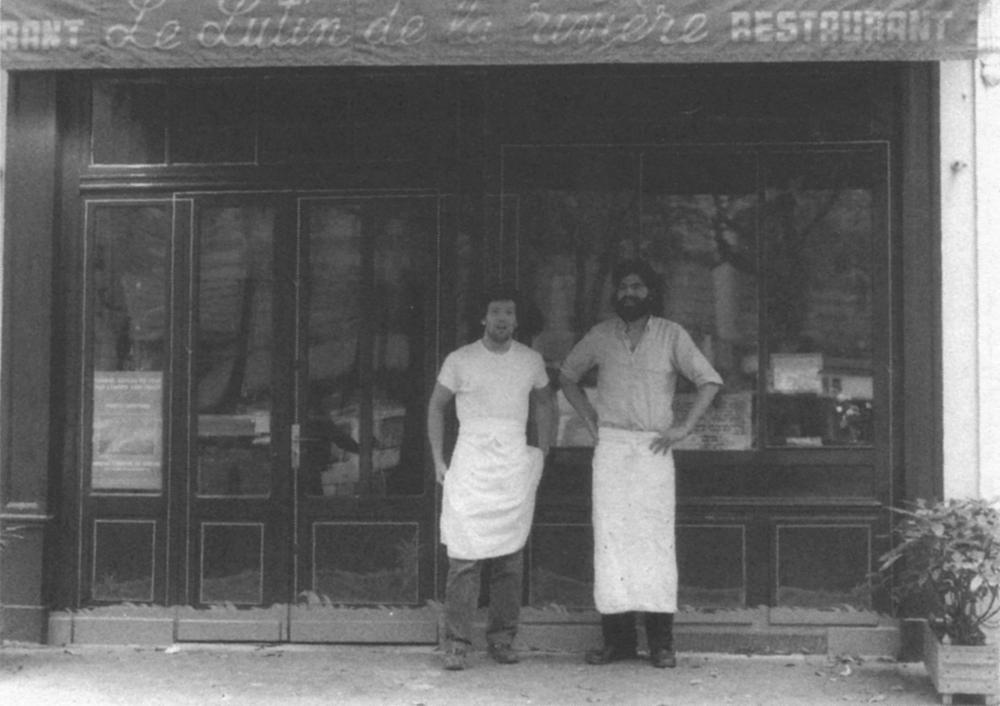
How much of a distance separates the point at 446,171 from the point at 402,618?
2.54 meters

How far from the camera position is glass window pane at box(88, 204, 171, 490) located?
8109 millimetres

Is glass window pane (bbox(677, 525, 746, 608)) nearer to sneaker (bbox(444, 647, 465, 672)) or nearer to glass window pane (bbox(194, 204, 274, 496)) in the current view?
sneaker (bbox(444, 647, 465, 672))

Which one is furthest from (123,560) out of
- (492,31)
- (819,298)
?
(819,298)

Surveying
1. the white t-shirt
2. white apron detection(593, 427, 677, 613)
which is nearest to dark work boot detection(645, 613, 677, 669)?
white apron detection(593, 427, 677, 613)

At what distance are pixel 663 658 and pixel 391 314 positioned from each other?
2431 mm

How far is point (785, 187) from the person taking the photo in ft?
25.8

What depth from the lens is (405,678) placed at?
23.8 feet

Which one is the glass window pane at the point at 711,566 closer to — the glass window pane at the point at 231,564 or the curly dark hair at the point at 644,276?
the curly dark hair at the point at 644,276

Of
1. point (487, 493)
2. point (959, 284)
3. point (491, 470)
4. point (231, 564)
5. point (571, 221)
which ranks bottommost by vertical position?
point (231, 564)

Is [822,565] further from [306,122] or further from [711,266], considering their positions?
[306,122]

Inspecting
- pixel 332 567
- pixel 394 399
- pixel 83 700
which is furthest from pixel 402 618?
pixel 83 700

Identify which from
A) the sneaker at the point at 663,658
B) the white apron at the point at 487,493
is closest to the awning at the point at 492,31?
the white apron at the point at 487,493

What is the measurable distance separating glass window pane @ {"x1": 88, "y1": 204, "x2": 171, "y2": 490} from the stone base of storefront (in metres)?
1.09

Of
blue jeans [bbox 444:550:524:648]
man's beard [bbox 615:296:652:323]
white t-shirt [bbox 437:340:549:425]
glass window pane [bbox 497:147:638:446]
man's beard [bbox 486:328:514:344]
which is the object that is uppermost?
glass window pane [bbox 497:147:638:446]
